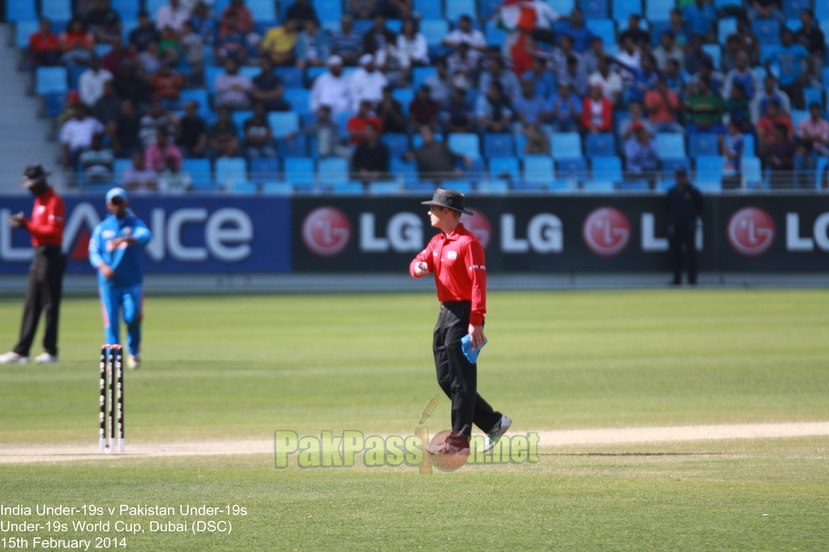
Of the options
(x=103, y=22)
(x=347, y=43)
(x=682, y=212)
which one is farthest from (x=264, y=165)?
(x=682, y=212)

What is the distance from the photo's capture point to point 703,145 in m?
27.5

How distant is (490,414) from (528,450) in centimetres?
54

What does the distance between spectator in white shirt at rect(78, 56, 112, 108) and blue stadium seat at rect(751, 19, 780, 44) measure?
16.7 meters

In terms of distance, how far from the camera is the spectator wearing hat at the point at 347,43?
28016mm

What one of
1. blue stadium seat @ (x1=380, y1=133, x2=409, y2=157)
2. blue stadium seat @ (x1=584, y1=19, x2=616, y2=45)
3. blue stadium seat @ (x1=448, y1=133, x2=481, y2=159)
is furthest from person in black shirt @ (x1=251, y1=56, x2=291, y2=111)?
blue stadium seat @ (x1=584, y1=19, x2=616, y2=45)

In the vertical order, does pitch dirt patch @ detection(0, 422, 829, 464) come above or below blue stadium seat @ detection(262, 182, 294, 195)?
below

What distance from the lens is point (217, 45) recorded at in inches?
1104

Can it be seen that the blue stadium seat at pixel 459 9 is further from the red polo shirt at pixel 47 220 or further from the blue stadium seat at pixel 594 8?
the red polo shirt at pixel 47 220

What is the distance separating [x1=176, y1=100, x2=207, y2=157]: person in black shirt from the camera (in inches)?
1005

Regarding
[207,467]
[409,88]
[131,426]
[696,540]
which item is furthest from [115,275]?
[409,88]

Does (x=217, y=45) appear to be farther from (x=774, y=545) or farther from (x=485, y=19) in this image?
(x=774, y=545)

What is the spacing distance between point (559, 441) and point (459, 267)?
1.96 m

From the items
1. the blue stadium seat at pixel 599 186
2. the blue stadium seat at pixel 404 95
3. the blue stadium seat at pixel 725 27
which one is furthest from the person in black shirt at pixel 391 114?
the blue stadium seat at pixel 725 27

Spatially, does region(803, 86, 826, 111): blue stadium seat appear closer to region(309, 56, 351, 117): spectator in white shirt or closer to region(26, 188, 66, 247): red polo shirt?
region(309, 56, 351, 117): spectator in white shirt
